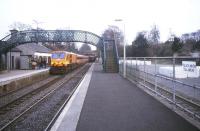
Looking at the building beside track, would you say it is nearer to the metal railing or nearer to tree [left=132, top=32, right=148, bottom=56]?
tree [left=132, top=32, right=148, bottom=56]

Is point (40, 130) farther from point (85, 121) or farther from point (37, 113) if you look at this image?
point (37, 113)

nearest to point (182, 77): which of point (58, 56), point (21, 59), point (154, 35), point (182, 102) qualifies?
point (182, 102)

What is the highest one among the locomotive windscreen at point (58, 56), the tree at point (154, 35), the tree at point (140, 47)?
the tree at point (154, 35)

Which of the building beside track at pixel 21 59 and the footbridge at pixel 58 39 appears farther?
the building beside track at pixel 21 59

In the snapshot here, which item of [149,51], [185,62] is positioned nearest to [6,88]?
[185,62]

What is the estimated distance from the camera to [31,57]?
164 ft

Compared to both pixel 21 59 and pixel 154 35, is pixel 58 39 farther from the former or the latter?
pixel 154 35

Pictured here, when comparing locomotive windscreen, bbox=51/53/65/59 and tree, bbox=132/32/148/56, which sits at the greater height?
tree, bbox=132/32/148/56

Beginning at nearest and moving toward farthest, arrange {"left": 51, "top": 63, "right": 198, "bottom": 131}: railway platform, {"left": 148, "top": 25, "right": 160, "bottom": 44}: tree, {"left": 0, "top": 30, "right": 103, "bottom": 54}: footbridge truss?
{"left": 51, "top": 63, "right": 198, "bottom": 131}: railway platform < {"left": 0, "top": 30, "right": 103, "bottom": 54}: footbridge truss < {"left": 148, "top": 25, "right": 160, "bottom": 44}: tree

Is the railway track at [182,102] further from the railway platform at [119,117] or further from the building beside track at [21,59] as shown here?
the building beside track at [21,59]

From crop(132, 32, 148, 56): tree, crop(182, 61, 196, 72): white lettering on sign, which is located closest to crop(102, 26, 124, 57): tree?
crop(132, 32, 148, 56): tree

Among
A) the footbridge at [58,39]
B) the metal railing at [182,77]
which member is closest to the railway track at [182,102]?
the metal railing at [182,77]

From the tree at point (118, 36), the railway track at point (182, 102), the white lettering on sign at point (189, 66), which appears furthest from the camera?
the tree at point (118, 36)

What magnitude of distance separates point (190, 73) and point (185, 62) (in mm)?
495
